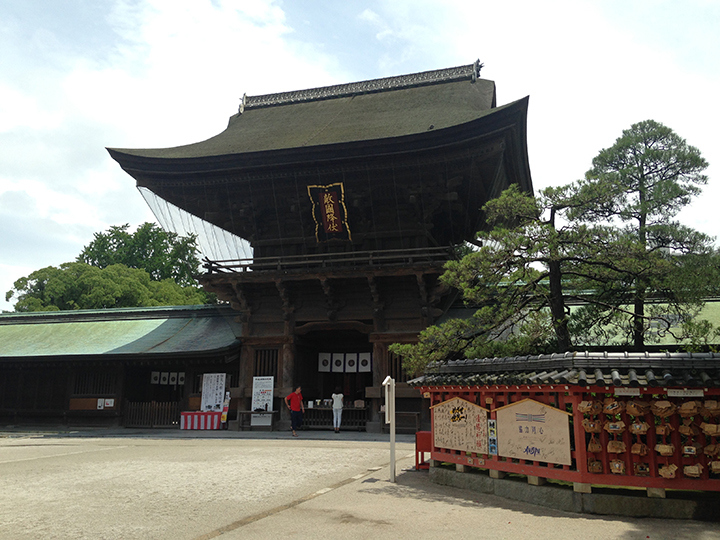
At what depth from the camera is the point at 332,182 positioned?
18.4 meters

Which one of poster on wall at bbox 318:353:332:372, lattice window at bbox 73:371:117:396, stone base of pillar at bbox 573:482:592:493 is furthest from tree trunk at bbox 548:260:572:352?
lattice window at bbox 73:371:117:396

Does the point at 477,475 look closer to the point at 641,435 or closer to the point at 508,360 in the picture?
the point at 508,360

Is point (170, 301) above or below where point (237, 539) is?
above

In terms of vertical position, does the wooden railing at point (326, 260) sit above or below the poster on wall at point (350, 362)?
above

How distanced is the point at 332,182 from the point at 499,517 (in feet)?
44.7

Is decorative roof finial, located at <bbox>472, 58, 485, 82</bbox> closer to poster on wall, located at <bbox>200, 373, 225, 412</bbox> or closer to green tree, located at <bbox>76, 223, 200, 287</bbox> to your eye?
poster on wall, located at <bbox>200, 373, 225, 412</bbox>

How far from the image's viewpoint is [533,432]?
7277mm

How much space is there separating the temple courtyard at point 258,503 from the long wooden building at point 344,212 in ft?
23.1

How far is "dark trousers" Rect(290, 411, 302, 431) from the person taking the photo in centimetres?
1710

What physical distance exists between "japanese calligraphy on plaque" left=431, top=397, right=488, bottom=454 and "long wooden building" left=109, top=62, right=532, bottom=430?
797cm

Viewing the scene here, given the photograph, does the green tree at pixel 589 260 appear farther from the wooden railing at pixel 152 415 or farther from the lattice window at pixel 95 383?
the lattice window at pixel 95 383

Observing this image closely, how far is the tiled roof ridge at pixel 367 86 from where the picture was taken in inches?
897

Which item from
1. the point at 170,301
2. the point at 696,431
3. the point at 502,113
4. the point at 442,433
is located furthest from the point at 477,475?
the point at 170,301

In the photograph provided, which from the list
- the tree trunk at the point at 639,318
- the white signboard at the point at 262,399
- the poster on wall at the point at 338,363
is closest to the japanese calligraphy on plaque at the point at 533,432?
the tree trunk at the point at 639,318
